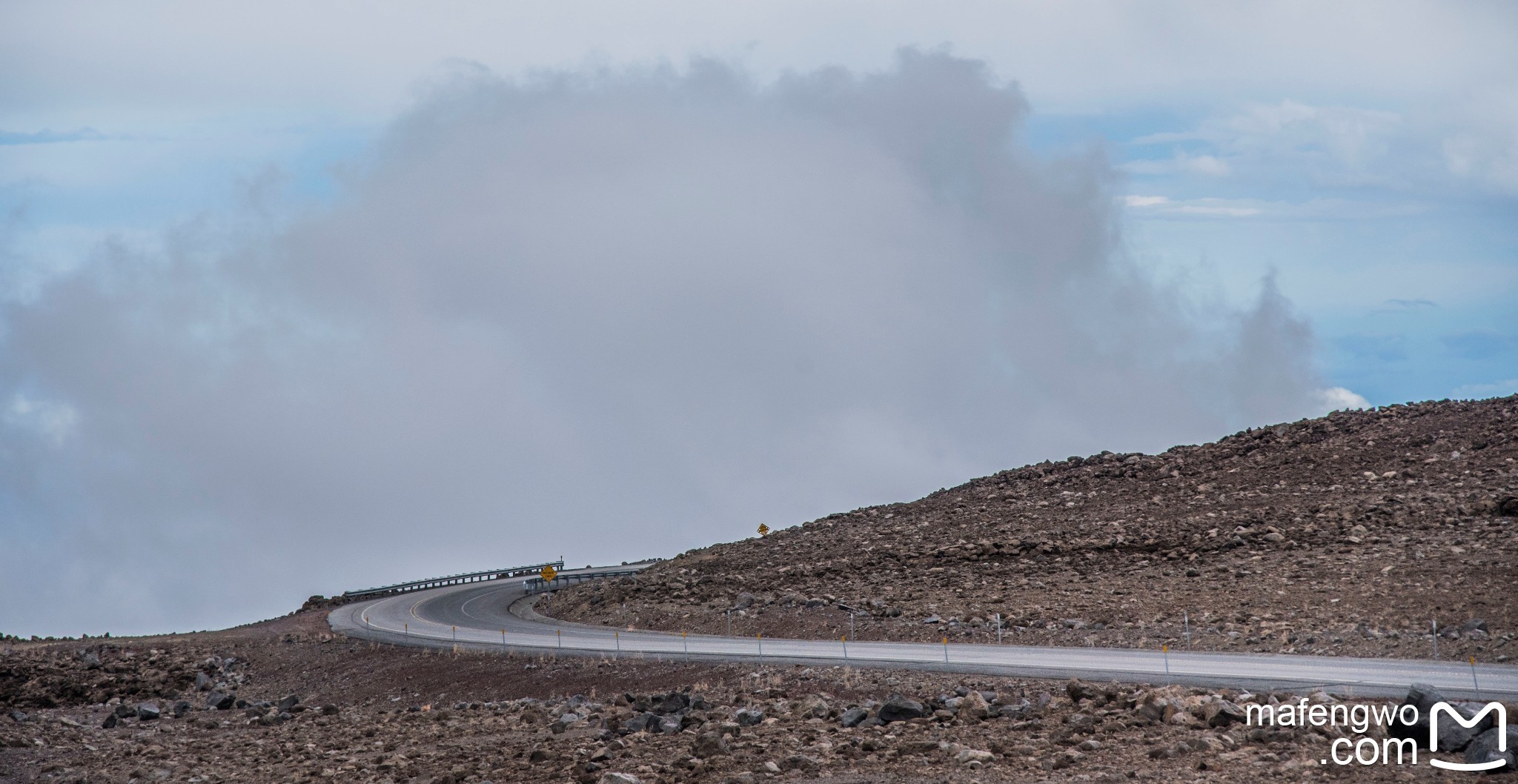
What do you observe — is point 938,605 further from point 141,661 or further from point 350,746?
point 141,661

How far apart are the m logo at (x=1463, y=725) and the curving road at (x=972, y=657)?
618cm

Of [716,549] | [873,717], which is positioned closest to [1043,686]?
[873,717]

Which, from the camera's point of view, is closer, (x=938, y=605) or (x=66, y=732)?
(x=66, y=732)

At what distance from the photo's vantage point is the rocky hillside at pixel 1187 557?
33562mm

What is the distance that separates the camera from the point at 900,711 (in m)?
21.7

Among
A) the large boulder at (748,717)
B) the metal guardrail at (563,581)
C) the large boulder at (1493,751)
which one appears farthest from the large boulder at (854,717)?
the metal guardrail at (563,581)

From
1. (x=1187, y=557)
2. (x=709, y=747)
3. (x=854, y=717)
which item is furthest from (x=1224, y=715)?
(x=1187, y=557)

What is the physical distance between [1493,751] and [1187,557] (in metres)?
29.4

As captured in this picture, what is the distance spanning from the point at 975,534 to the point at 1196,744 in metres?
35.6

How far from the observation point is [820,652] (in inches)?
1352

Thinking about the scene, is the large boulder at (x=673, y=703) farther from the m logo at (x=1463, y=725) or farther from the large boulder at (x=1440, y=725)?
the m logo at (x=1463, y=725)

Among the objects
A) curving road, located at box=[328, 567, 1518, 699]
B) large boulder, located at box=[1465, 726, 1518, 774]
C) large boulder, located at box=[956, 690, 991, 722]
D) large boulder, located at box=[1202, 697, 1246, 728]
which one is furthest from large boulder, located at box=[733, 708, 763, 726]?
large boulder, located at box=[1465, 726, 1518, 774]

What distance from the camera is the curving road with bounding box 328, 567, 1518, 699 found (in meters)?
24.6

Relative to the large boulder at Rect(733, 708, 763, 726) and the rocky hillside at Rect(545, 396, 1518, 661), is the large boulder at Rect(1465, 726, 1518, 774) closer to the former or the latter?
the large boulder at Rect(733, 708, 763, 726)
